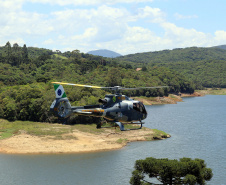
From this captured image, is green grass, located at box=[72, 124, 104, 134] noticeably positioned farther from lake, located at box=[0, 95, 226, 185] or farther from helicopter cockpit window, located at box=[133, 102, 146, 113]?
helicopter cockpit window, located at box=[133, 102, 146, 113]

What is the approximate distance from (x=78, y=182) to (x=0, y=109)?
50.4m

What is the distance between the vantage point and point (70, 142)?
71.7m

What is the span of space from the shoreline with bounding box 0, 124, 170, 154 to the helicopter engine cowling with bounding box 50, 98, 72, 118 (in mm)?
31056

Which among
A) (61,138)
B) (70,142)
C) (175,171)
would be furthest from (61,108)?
(61,138)

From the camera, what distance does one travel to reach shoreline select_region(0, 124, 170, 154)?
67250 millimetres

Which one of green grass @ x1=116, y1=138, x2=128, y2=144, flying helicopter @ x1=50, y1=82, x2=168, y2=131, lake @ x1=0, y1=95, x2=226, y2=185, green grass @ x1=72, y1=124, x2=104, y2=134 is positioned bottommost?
lake @ x1=0, y1=95, x2=226, y2=185

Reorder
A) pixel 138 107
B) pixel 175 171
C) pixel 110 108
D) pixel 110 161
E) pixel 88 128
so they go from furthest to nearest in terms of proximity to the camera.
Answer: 1. pixel 88 128
2. pixel 110 161
3. pixel 175 171
4. pixel 138 107
5. pixel 110 108

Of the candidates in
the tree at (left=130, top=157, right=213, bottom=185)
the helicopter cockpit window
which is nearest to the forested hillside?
the tree at (left=130, top=157, right=213, bottom=185)

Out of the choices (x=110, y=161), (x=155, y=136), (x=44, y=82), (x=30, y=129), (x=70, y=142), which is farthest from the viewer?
(x=44, y=82)

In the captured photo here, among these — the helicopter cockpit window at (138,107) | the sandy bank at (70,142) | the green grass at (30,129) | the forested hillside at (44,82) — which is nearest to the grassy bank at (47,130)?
the green grass at (30,129)

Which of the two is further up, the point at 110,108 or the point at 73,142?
the point at 110,108

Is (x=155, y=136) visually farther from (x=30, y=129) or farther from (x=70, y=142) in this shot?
(x=30, y=129)

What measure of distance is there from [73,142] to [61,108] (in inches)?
1405

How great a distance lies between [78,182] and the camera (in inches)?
1988
